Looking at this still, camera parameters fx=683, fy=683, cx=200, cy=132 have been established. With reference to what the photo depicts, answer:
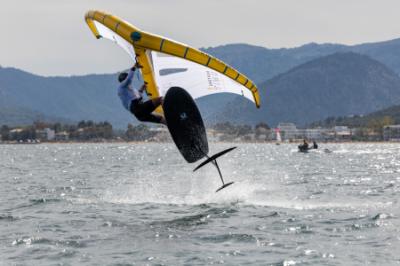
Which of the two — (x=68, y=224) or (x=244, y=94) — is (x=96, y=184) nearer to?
(x=68, y=224)

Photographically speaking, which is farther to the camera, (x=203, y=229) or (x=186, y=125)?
(x=186, y=125)

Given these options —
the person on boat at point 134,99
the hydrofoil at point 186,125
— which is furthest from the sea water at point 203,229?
the person on boat at point 134,99

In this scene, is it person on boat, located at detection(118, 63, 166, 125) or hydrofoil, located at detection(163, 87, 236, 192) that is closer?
person on boat, located at detection(118, 63, 166, 125)

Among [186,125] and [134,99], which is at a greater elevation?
[134,99]

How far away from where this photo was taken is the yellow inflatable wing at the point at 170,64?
52.6 ft

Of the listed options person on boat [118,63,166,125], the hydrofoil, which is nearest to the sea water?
the hydrofoil

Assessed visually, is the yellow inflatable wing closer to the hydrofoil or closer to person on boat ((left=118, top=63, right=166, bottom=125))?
person on boat ((left=118, top=63, right=166, bottom=125))

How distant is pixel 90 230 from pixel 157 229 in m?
1.63

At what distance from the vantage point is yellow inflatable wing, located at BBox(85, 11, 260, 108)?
16.0 metres

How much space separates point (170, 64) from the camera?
17109mm

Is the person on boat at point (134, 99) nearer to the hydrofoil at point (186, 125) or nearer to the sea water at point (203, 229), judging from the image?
the hydrofoil at point (186, 125)

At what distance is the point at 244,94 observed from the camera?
1697cm

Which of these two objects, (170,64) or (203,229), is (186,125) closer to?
(170,64)

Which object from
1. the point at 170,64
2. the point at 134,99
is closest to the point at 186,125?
the point at 134,99
